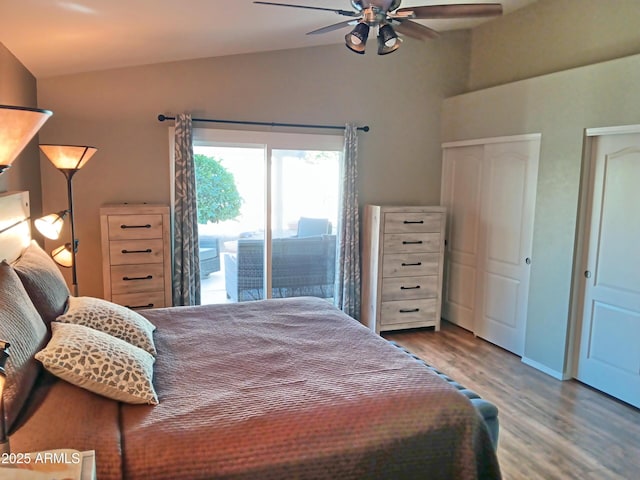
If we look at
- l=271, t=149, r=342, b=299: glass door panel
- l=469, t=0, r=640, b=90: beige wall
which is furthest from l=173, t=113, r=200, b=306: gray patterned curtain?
l=469, t=0, r=640, b=90: beige wall

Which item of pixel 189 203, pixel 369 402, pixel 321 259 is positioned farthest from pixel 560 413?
pixel 189 203

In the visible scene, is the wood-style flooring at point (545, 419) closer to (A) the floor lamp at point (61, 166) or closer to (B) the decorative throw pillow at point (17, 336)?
(B) the decorative throw pillow at point (17, 336)

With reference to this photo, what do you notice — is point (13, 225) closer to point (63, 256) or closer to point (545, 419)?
point (63, 256)

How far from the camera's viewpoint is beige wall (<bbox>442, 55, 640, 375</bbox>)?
3232 millimetres

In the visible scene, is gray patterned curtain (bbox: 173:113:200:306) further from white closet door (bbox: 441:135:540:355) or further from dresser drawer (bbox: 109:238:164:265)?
white closet door (bbox: 441:135:540:355)

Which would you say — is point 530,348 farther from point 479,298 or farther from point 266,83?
point 266,83

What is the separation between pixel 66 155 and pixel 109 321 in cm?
139

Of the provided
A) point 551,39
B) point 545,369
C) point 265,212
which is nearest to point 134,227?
point 265,212

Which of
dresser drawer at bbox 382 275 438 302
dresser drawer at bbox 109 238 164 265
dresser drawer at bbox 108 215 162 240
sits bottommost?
dresser drawer at bbox 382 275 438 302

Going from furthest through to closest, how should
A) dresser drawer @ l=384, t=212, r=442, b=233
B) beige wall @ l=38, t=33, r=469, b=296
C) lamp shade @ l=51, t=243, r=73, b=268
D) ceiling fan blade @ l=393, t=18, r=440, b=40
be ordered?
dresser drawer @ l=384, t=212, r=442, b=233 → beige wall @ l=38, t=33, r=469, b=296 → lamp shade @ l=51, t=243, r=73, b=268 → ceiling fan blade @ l=393, t=18, r=440, b=40

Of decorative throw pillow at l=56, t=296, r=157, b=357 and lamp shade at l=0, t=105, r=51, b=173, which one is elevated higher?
lamp shade at l=0, t=105, r=51, b=173

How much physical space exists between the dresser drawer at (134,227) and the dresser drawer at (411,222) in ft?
6.94

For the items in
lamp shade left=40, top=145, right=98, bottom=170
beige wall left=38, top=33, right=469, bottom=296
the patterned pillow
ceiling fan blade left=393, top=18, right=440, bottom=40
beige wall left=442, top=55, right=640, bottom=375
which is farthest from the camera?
beige wall left=38, top=33, right=469, bottom=296

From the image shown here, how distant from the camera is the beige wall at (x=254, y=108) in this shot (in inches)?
151
